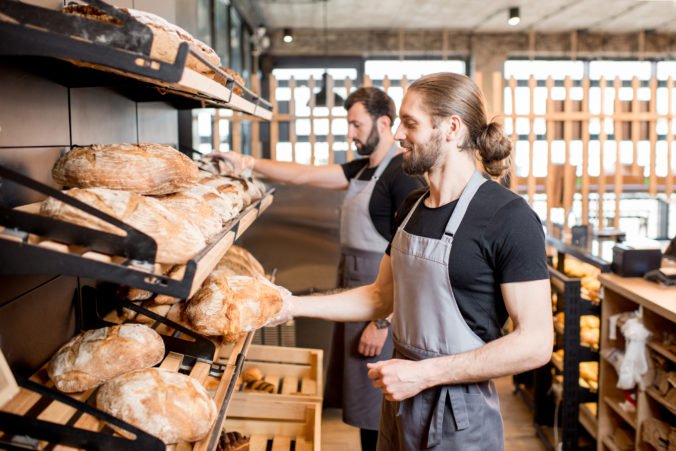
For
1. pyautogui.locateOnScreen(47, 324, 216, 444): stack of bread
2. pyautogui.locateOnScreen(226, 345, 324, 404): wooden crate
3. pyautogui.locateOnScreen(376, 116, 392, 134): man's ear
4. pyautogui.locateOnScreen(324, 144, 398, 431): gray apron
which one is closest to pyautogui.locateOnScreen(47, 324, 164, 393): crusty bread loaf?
pyautogui.locateOnScreen(47, 324, 216, 444): stack of bread

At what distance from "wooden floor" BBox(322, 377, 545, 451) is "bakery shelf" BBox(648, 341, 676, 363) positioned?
42.7 inches

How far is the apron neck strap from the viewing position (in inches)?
68.5

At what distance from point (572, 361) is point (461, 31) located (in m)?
7.49

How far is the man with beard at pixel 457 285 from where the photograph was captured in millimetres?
1646

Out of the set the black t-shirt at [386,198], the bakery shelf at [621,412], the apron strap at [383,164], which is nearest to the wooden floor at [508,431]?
the bakery shelf at [621,412]

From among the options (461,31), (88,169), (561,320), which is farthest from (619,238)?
(461,31)

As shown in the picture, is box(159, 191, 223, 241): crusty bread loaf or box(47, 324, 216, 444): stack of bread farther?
box(159, 191, 223, 241): crusty bread loaf

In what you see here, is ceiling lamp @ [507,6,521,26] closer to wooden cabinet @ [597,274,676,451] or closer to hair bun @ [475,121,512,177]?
wooden cabinet @ [597,274,676,451]

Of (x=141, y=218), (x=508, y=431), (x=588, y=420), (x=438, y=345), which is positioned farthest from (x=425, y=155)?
(x=508, y=431)

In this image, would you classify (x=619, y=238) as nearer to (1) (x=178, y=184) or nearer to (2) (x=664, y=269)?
(2) (x=664, y=269)

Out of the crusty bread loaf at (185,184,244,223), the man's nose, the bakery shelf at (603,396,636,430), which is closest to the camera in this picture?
the crusty bread loaf at (185,184,244,223)

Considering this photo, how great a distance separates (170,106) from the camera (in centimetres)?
264

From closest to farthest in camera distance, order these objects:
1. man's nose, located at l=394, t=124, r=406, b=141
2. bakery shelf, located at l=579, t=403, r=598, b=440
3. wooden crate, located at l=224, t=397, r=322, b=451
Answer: man's nose, located at l=394, t=124, r=406, b=141 < wooden crate, located at l=224, t=397, r=322, b=451 < bakery shelf, located at l=579, t=403, r=598, b=440

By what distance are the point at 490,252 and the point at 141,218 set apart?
3.13ft
